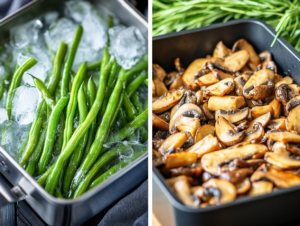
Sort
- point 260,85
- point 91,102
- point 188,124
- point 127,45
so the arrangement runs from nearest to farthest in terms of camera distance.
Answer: point 188,124 → point 260,85 → point 91,102 → point 127,45

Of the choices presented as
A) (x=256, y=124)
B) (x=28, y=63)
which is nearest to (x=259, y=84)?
(x=256, y=124)

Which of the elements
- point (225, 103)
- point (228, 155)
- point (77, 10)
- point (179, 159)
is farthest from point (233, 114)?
point (77, 10)

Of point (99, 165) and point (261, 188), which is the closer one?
point (261, 188)

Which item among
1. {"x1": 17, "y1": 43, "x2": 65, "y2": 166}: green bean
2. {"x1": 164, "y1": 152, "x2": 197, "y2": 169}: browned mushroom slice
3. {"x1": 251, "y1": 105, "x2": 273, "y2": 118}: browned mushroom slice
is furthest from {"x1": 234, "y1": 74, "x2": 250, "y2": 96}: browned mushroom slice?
{"x1": 17, "y1": 43, "x2": 65, "y2": 166}: green bean

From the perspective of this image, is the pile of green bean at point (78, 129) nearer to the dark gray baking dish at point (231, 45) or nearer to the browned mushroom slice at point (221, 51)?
the dark gray baking dish at point (231, 45)

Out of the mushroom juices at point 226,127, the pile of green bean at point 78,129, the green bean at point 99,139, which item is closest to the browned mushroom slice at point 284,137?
the mushroom juices at point 226,127

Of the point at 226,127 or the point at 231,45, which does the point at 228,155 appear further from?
the point at 231,45
